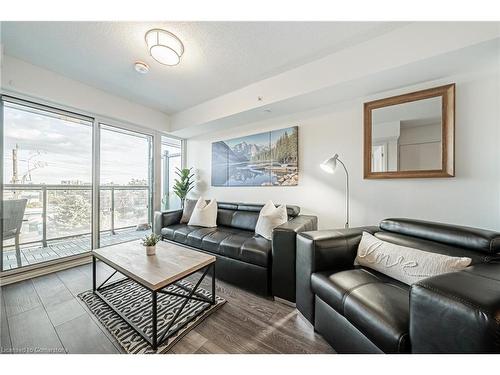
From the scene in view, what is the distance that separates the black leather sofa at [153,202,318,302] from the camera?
5.44ft

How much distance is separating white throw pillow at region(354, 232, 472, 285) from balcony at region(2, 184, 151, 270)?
346 cm

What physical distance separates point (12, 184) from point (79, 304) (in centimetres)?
169

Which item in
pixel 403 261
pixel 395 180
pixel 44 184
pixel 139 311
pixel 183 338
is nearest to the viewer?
pixel 403 261

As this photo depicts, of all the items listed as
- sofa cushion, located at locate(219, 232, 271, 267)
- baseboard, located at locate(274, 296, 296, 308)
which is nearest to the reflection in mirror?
sofa cushion, located at locate(219, 232, 271, 267)

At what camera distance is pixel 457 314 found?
0.67 m

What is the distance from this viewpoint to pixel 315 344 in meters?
1.25

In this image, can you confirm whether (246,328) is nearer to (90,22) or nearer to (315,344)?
(315,344)

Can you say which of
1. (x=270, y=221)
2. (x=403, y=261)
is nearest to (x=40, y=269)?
(x=270, y=221)

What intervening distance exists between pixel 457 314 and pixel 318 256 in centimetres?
75

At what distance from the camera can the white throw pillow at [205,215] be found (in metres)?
2.81

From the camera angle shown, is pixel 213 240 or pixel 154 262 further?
pixel 213 240

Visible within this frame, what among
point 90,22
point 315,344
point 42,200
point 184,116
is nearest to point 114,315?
point 315,344

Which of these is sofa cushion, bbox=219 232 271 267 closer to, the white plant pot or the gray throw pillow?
the white plant pot

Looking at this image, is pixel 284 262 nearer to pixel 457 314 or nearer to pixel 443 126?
pixel 457 314
